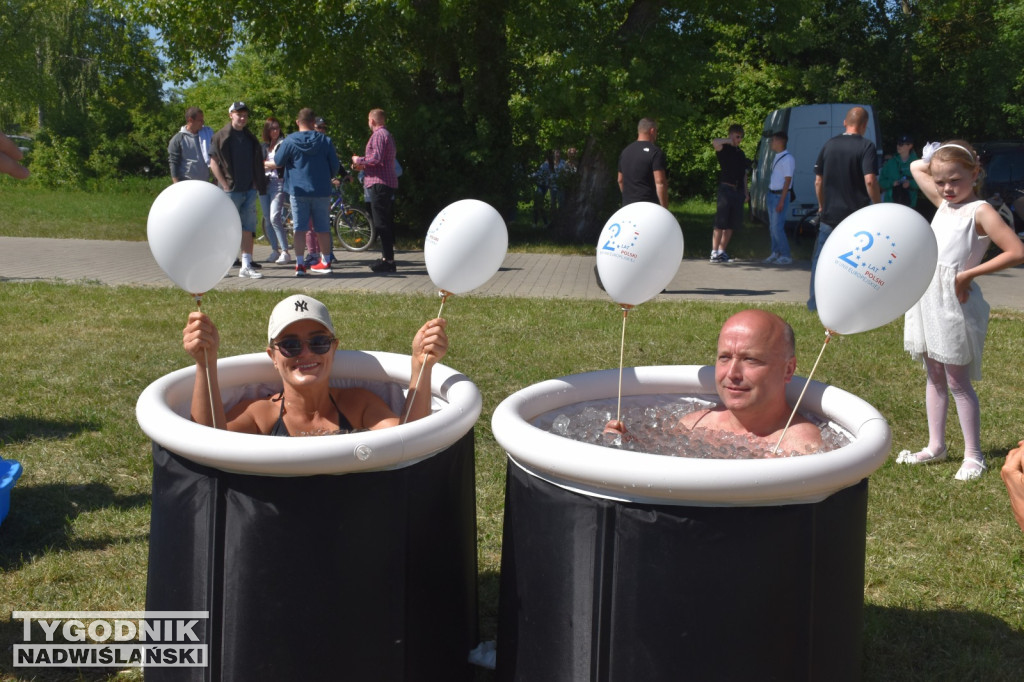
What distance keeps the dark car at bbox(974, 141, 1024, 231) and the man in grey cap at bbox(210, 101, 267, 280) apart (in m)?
12.3

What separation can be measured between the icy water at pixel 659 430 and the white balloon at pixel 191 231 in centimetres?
114

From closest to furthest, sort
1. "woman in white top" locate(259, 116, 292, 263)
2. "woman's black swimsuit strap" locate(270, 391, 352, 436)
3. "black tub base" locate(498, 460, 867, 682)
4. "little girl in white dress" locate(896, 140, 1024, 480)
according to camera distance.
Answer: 1. "black tub base" locate(498, 460, 867, 682)
2. "woman's black swimsuit strap" locate(270, 391, 352, 436)
3. "little girl in white dress" locate(896, 140, 1024, 480)
4. "woman in white top" locate(259, 116, 292, 263)

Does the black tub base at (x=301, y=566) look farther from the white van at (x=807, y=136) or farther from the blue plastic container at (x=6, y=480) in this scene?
the white van at (x=807, y=136)

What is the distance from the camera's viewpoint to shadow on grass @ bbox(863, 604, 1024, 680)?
327 cm

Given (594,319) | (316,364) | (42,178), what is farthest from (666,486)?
(42,178)

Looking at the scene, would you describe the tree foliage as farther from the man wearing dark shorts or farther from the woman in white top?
the woman in white top

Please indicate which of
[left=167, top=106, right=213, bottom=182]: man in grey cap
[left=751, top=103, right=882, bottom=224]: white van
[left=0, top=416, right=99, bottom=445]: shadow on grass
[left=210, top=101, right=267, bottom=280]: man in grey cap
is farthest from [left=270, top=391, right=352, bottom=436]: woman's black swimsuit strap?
[left=751, top=103, right=882, bottom=224]: white van

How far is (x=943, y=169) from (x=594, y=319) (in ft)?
14.6

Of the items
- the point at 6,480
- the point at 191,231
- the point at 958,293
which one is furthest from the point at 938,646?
the point at 6,480

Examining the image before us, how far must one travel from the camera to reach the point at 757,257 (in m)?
14.8

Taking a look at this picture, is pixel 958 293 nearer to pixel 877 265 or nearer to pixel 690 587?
pixel 877 265

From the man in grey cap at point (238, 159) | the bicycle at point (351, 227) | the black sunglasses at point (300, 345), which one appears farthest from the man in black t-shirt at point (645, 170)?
the black sunglasses at point (300, 345)

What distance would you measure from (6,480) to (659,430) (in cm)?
280

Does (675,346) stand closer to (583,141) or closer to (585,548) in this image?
(585,548)
